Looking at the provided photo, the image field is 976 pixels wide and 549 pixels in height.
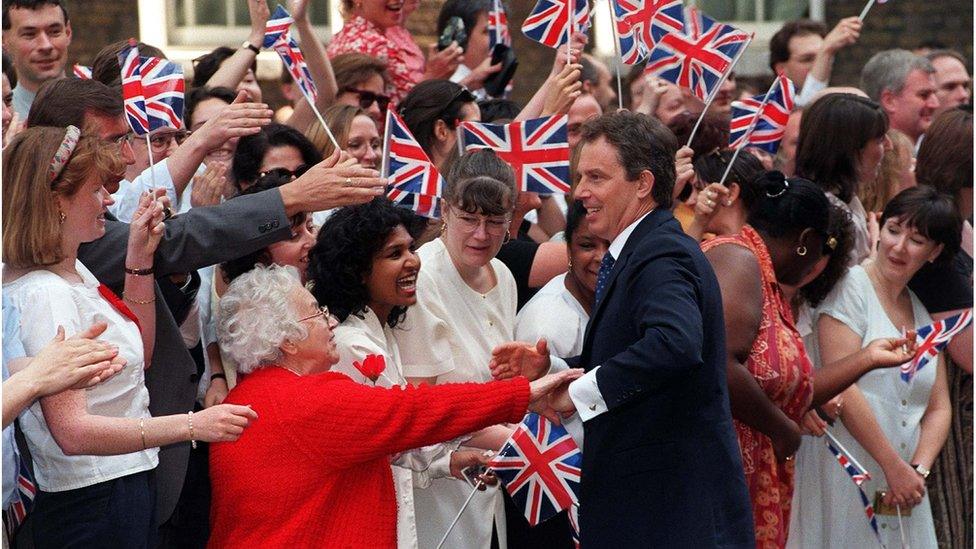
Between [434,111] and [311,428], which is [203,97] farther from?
[311,428]

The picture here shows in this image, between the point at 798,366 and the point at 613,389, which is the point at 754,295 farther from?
the point at 613,389

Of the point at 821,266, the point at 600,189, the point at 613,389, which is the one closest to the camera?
the point at 613,389

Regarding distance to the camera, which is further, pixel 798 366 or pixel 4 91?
pixel 4 91

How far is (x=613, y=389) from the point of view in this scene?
403 centimetres

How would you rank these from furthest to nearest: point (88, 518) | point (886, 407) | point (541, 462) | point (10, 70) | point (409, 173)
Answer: point (10, 70), point (886, 407), point (409, 173), point (541, 462), point (88, 518)

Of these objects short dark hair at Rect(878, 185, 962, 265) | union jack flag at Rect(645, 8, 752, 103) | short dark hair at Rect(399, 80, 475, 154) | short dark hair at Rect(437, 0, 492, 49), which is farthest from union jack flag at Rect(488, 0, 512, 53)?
short dark hair at Rect(878, 185, 962, 265)

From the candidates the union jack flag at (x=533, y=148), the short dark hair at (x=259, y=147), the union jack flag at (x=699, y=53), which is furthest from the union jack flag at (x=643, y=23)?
the short dark hair at (x=259, y=147)

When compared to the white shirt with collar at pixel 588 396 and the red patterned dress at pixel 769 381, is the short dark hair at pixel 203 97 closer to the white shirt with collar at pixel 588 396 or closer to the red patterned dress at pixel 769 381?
the red patterned dress at pixel 769 381

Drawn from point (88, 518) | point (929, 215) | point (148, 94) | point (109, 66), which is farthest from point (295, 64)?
point (929, 215)

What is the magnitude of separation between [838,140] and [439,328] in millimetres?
2050

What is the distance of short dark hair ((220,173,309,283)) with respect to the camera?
4.82m

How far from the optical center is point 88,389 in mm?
4051

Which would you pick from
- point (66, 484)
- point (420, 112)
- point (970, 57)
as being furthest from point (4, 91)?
point (970, 57)

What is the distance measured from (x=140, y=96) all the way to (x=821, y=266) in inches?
97.1
